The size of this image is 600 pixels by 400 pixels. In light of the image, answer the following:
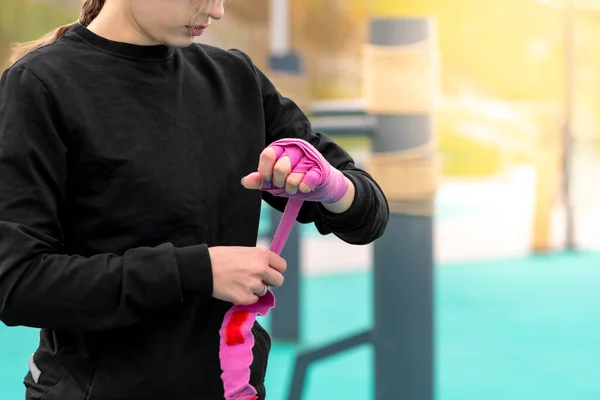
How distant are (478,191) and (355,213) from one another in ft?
A: 19.9

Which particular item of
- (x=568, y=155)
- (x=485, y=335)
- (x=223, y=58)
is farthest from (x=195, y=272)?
(x=568, y=155)

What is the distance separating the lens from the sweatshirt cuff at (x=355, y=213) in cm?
95

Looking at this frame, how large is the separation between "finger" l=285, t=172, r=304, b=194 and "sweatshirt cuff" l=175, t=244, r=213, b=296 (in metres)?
0.10

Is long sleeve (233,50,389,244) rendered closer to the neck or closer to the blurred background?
the neck

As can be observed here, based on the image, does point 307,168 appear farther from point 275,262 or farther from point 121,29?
point 121,29

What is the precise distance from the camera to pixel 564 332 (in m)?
3.57

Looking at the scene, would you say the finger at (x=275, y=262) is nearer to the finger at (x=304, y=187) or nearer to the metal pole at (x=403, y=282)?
the finger at (x=304, y=187)

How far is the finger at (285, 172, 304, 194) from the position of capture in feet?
2.72

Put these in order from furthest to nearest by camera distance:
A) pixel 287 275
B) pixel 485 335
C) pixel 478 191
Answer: pixel 478 191 < pixel 485 335 < pixel 287 275

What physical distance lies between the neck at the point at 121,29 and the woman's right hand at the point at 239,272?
229 millimetres

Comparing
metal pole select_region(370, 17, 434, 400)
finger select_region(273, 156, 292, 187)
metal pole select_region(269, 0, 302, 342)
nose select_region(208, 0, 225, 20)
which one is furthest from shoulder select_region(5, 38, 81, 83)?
metal pole select_region(269, 0, 302, 342)

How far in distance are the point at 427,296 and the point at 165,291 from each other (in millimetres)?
1262

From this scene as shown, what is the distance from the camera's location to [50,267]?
836 mm

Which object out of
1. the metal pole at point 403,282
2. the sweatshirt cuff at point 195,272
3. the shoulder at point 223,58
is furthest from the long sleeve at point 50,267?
the metal pole at point 403,282
